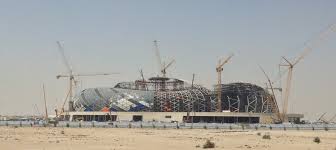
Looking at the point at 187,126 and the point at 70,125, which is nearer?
the point at 187,126

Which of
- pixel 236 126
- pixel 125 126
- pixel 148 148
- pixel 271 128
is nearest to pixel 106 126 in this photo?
pixel 125 126

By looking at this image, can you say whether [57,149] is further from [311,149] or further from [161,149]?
[311,149]

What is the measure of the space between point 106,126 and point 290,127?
5132 centimetres

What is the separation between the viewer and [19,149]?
55.0m

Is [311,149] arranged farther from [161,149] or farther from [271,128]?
[271,128]

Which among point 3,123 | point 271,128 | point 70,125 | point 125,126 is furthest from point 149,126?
point 3,123

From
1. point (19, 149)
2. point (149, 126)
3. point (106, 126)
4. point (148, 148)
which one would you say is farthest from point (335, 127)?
point (19, 149)

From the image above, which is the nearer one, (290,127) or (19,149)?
(19,149)

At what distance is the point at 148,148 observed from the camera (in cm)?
5875

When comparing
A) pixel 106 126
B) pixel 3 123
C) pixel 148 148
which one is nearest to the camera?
pixel 148 148

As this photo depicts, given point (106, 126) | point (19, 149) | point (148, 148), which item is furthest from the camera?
point (106, 126)

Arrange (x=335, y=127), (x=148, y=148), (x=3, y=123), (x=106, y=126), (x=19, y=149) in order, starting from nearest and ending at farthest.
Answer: (x=19, y=149) < (x=148, y=148) < (x=335, y=127) < (x=106, y=126) < (x=3, y=123)

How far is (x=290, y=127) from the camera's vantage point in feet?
459

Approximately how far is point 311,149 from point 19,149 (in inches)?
1267
